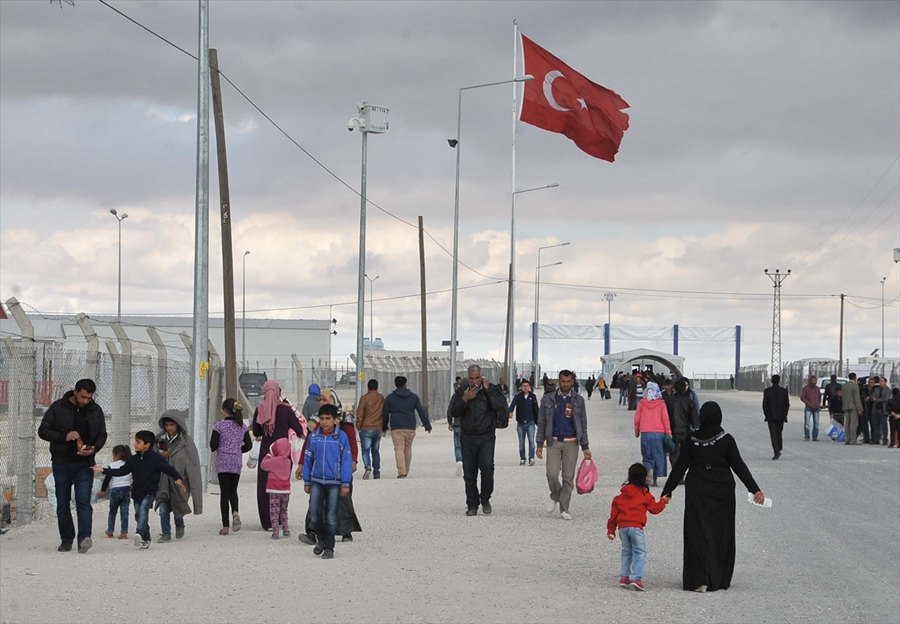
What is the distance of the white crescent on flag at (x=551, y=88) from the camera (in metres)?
32.6

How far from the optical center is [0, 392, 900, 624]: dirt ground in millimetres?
10477

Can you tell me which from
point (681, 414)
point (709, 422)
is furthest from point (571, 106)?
point (709, 422)

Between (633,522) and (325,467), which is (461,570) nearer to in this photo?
(633,522)

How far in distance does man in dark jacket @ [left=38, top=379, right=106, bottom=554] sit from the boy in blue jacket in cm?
217

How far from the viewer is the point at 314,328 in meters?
104

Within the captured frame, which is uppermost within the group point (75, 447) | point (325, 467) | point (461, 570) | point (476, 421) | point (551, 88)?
point (551, 88)

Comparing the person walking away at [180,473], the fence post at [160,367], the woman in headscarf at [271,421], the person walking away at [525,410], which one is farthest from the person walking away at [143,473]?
the person walking away at [525,410]

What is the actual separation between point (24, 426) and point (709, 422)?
8.63 metres

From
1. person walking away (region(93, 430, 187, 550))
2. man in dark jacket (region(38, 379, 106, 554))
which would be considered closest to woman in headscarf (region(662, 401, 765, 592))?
person walking away (region(93, 430, 187, 550))

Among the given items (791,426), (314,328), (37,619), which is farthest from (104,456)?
(314,328)

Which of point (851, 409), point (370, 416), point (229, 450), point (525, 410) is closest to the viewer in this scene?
point (229, 450)

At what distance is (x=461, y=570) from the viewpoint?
41.4 ft

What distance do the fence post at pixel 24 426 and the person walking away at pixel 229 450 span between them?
2.63 metres

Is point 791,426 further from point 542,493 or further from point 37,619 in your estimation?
point 37,619
